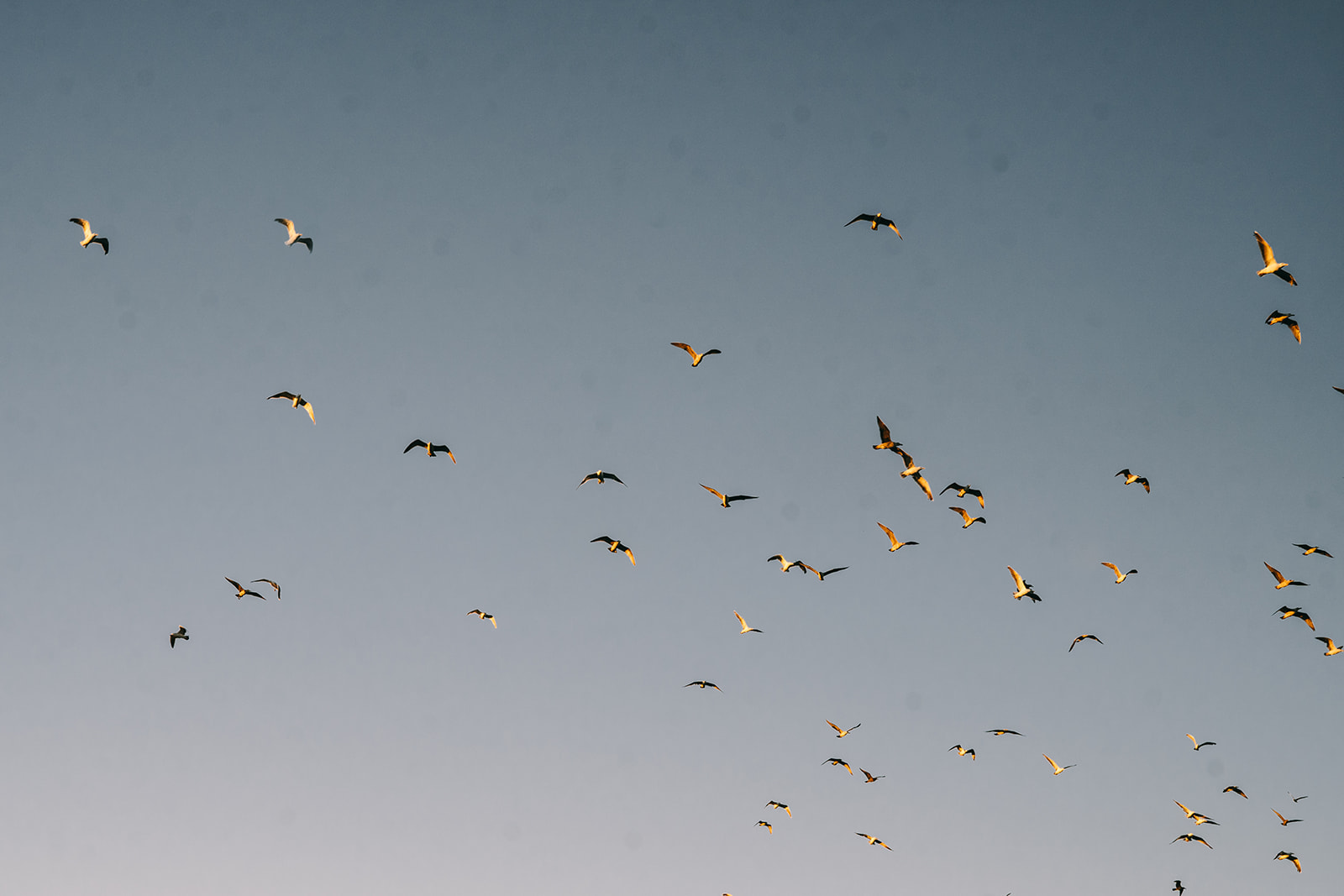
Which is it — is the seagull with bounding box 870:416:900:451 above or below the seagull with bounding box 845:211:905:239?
below

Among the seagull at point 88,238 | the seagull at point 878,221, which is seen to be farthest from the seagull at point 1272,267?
the seagull at point 88,238

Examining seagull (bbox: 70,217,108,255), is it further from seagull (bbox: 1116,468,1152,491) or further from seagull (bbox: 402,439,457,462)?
seagull (bbox: 1116,468,1152,491)

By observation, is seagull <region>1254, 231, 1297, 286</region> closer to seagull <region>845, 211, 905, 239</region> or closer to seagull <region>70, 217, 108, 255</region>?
seagull <region>845, 211, 905, 239</region>

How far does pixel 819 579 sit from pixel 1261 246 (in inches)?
1063

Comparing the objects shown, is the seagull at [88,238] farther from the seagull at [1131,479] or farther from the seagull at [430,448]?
the seagull at [1131,479]

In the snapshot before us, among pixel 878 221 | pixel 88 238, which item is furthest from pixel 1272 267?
pixel 88 238

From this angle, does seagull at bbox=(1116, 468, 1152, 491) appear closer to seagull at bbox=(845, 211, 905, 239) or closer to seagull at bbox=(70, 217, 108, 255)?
seagull at bbox=(845, 211, 905, 239)

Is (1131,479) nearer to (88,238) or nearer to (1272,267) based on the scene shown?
(1272,267)

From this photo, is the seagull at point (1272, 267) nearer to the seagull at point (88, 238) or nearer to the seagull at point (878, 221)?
the seagull at point (878, 221)

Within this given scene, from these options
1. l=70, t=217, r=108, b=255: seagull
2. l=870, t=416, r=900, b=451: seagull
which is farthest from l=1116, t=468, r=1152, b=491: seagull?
l=70, t=217, r=108, b=255: seagull

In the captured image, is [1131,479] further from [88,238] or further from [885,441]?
[88,238]

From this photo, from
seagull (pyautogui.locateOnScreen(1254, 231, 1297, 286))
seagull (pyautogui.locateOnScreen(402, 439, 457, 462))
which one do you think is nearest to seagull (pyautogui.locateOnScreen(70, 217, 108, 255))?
seagull (pyautogui.locateOnScreen(402, 439, 457, 462))

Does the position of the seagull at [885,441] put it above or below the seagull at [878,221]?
below

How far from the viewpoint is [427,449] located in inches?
2133
